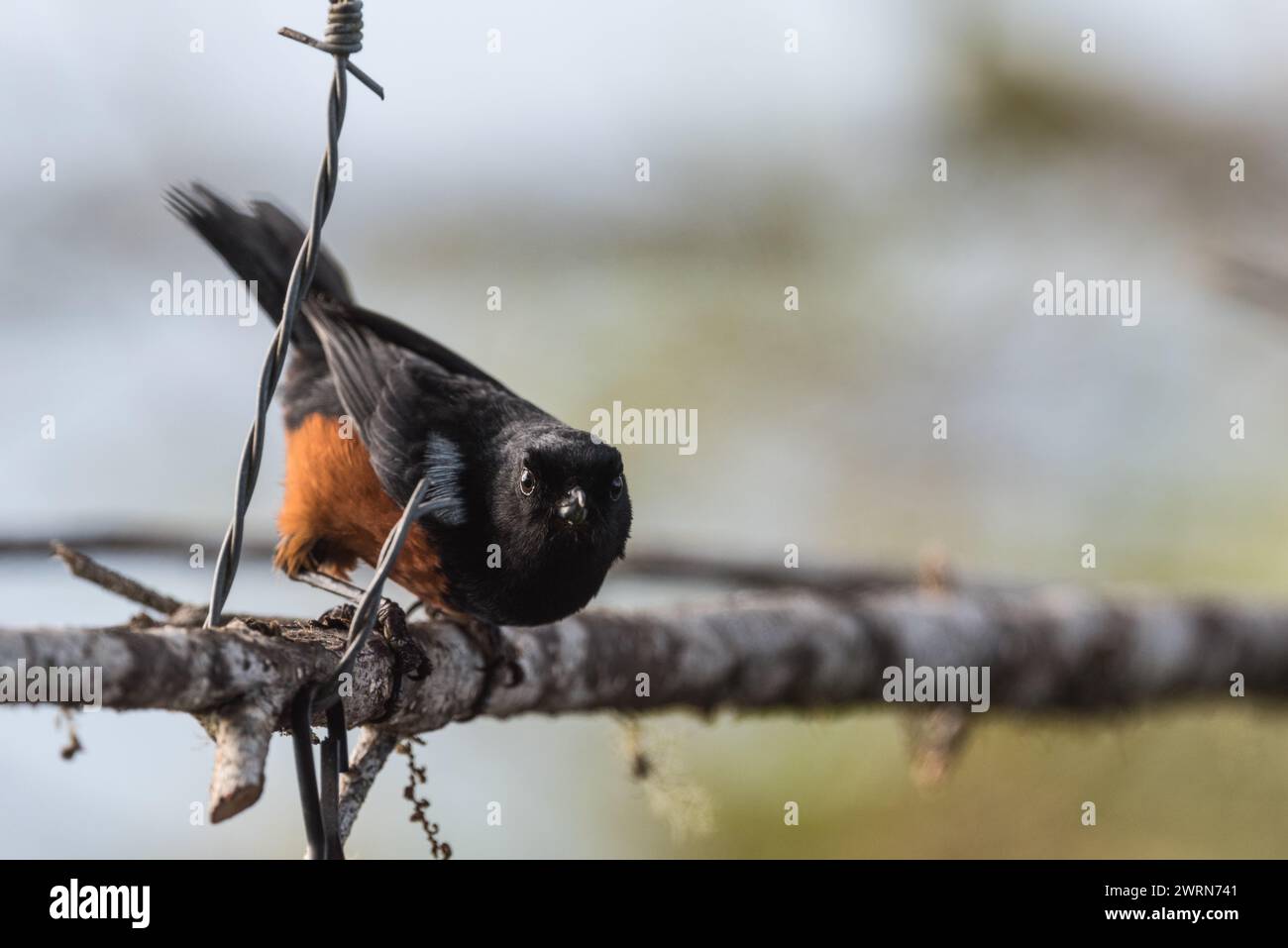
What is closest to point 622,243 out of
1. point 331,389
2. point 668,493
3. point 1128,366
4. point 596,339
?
point 596,339

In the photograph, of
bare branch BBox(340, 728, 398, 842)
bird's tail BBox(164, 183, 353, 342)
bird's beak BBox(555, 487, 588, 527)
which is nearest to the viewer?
bare branch BBox(340, 728, 398, 842)

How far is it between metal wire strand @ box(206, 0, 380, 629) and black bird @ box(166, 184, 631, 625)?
0.71 m

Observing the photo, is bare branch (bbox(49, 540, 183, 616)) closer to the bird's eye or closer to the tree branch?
the tree branch

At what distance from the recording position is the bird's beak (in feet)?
11.3

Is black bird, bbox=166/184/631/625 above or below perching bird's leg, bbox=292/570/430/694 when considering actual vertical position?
above

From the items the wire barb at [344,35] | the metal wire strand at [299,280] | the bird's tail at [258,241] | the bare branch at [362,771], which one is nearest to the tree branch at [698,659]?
the bare branch at [362,771]

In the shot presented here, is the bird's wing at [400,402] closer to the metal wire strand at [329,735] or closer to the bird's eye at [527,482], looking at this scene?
the bird's eye at [527,482]

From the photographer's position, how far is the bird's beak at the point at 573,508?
3.45 meters

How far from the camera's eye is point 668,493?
8.54 metres
